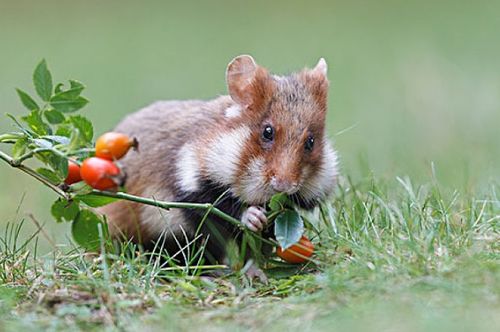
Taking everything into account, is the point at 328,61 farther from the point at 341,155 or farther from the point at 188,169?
the point at 188,169

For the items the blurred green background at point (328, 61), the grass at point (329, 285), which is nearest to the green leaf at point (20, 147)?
the grass at point (329, 285)

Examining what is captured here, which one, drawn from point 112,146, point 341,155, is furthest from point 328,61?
point 112,146

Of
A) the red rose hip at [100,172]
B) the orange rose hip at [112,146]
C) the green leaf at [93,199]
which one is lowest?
the green leaf at [93,199]

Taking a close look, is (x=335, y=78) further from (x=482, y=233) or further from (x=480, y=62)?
(x=482, y=233)

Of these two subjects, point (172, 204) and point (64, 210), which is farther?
point (64, 210)

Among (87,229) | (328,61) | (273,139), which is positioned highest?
(273,139)

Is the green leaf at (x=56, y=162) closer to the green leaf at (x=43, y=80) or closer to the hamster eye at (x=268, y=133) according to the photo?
the green leaf at (x=43, y=80)
